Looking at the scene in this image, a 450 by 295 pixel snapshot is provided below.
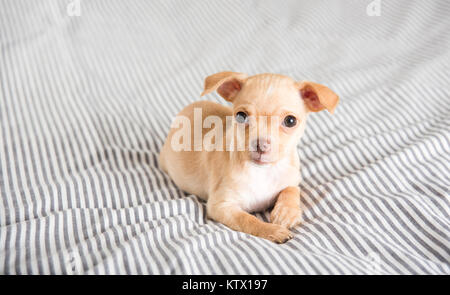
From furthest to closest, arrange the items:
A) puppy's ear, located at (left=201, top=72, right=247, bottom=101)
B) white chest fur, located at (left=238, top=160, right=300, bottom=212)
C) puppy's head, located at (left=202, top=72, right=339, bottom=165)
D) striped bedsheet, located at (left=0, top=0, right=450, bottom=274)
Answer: white chest fur, located at (left=238, top=160, right=300, bottom=212)
puppy's ear, located at (left=201, top=72, right=247, bottom=101)
puppy's head, located at (left=202, top=72, right=339, bottom=165)
striped bedsheet, located at (left=0, top=0, right=450, bottom=274)

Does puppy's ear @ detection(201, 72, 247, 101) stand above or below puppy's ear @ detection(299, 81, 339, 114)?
above

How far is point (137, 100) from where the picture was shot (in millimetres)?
2924

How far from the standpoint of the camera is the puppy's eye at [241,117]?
1637 mm

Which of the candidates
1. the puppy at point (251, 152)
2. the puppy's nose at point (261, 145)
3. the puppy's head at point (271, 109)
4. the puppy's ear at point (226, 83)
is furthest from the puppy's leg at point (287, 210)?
the puppy's ear at point (226, 83)

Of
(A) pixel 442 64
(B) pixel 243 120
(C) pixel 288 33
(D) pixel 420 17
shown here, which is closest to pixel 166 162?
(B) pixel 243 120

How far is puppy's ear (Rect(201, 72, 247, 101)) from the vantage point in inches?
65.6

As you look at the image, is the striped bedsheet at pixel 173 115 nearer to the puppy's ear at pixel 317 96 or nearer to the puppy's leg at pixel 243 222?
the puppy's leg at pixel 243 222

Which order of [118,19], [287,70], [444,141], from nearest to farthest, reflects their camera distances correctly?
[444,141] → [287,70] → [118,19]

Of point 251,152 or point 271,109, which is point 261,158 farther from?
point 271,109

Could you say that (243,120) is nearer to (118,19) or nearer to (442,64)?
(442,64)

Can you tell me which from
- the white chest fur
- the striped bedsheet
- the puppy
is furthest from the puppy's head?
the striped bedsheet

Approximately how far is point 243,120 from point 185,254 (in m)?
0.61

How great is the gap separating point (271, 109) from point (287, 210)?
467 mm

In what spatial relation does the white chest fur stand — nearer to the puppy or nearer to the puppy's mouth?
the puppy
